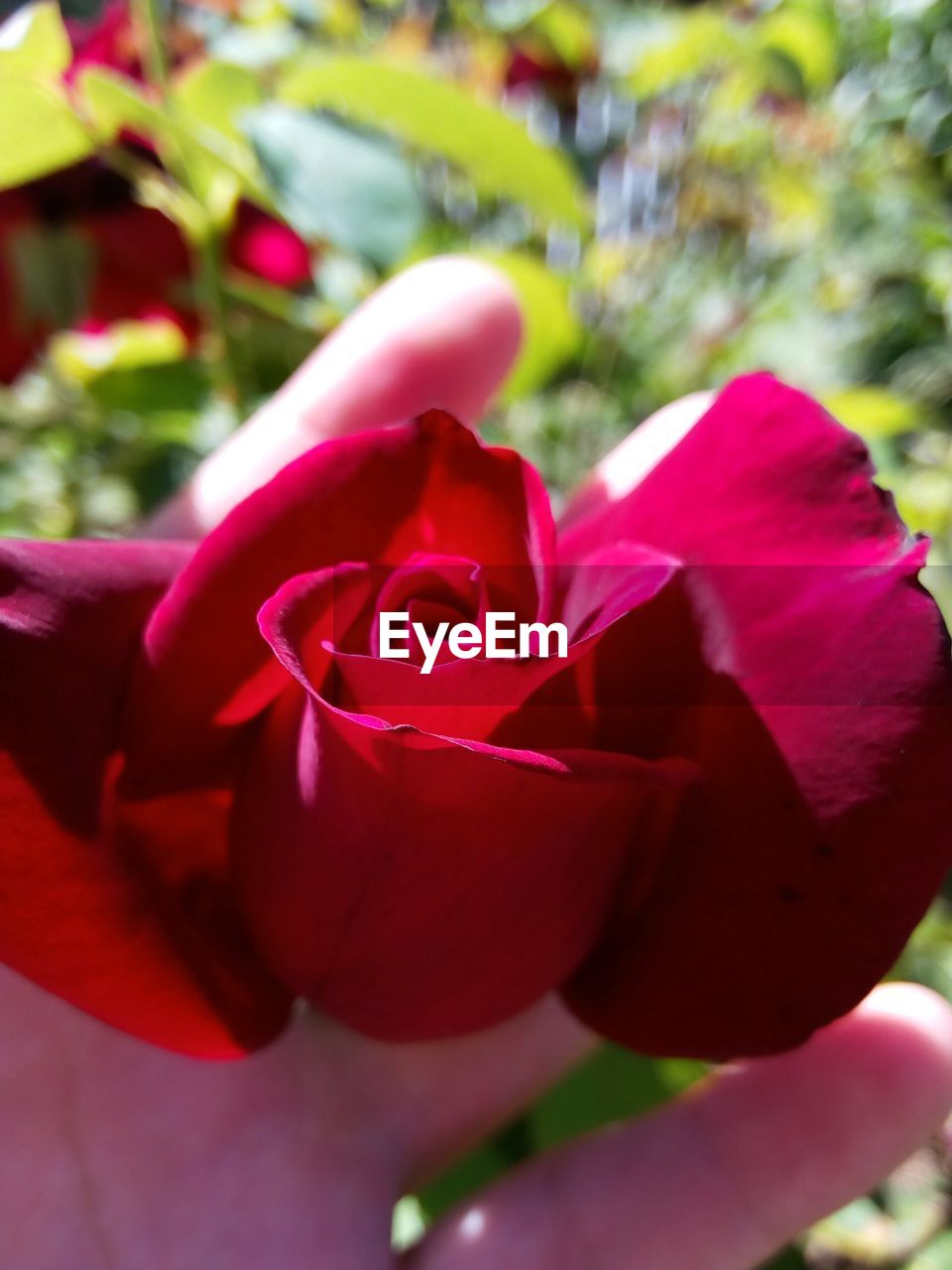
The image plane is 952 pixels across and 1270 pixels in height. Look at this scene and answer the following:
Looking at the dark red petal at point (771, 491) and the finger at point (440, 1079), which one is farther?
the finger at point (440, 1079)

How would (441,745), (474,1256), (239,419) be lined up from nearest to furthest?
(441,745) < (474,1256) < (239,419)

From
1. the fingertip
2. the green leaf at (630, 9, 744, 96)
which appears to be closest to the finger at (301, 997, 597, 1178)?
the fingertip

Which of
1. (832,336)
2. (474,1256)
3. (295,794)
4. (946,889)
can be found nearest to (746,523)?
(295,794)

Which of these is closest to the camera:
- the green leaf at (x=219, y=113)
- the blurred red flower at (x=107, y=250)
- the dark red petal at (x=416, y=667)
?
the dark red petal at (x=416, y=667)

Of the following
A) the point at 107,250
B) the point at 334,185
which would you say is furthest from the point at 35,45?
the point at 107,250

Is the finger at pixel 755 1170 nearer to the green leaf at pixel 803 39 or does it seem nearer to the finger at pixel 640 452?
the finger at pixel 640 452

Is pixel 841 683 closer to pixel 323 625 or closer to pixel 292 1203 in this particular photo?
pixel 323 625

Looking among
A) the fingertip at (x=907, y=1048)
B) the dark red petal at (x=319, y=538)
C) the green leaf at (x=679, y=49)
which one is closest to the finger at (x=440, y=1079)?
the fingertip at (x=907, y=1048)
